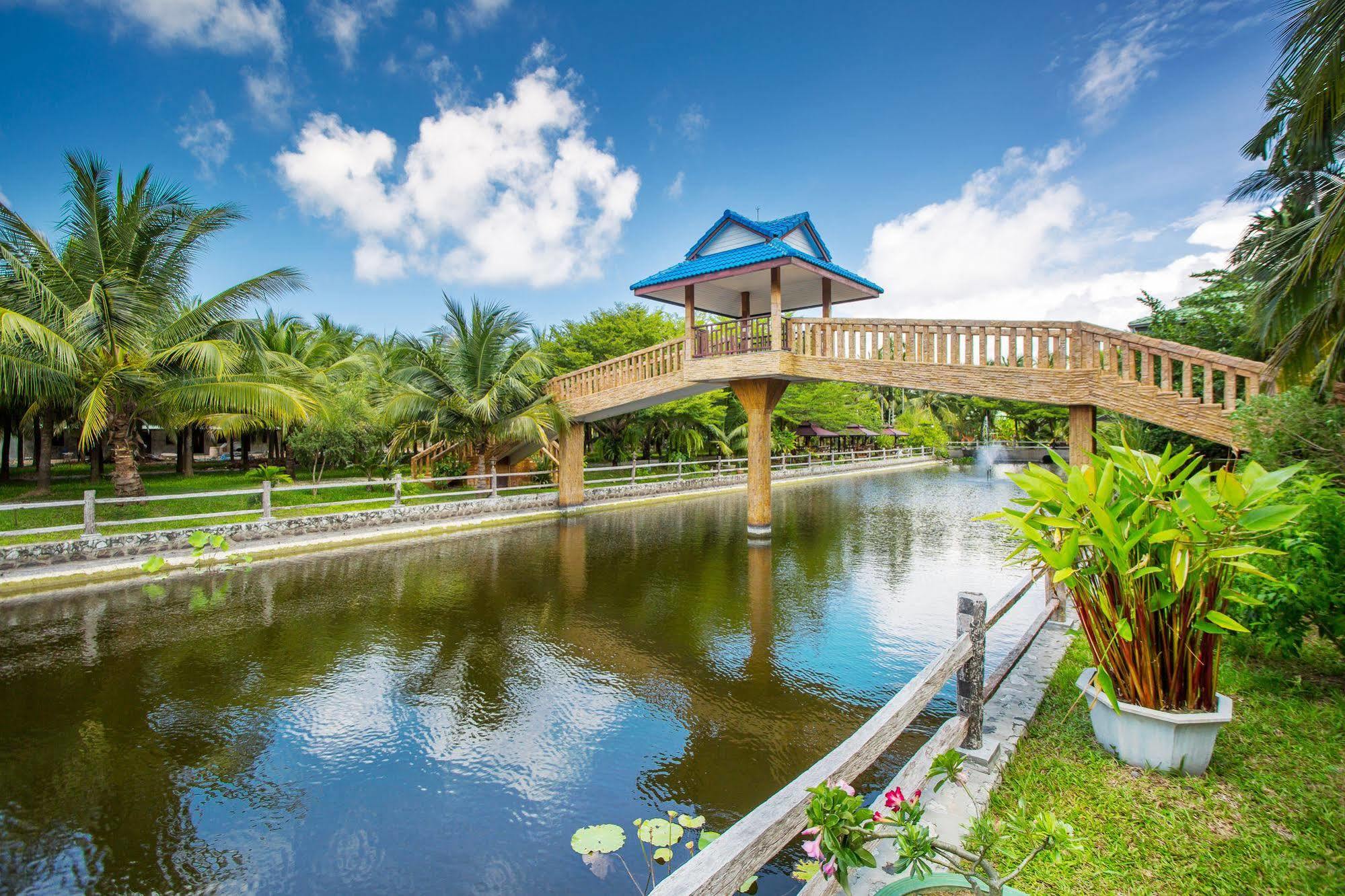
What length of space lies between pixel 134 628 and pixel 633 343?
15.3m

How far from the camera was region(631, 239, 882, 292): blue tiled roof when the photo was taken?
1080 cm

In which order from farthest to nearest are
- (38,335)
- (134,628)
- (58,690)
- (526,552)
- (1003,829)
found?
(526,552), (38,335), (134,628), (58,690), (1003,829)

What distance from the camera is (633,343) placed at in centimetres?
2030

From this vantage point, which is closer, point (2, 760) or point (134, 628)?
point (2, 760)

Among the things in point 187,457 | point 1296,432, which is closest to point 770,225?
point 1296,432

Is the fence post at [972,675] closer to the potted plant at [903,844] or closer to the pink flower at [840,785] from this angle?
the pink flower at [840,785]

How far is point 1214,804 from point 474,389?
46.6 ft

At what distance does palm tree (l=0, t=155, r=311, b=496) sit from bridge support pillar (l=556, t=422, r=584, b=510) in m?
5.66

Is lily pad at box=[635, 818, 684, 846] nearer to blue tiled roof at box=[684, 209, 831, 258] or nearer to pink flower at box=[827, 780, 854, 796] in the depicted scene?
pink flower at box=[827, 780, 854, 796]

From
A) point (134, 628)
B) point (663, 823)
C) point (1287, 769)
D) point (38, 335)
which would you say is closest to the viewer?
point (1287, 769)

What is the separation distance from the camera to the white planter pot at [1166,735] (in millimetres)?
3051

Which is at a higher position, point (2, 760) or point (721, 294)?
point (721, 294)

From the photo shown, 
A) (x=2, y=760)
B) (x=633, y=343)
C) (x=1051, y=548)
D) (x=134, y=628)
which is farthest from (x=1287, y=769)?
(x=633, y=343)

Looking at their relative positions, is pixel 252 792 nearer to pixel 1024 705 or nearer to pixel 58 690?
pixel 58 690
